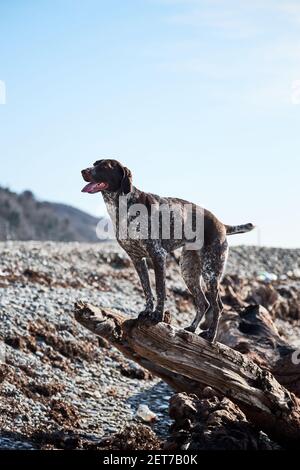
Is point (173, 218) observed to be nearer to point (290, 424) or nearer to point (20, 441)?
point (290, 424)

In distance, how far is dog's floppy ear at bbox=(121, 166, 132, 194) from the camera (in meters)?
9.06

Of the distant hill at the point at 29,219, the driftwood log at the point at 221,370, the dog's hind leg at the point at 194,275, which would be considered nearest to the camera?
the driftwood log at the point at 221,370

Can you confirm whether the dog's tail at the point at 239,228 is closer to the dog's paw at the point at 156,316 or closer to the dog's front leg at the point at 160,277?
the dog's front leg at the point at 160,277

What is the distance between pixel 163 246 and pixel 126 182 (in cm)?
90

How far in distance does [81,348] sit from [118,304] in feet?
13.4

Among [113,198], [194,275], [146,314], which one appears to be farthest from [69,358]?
[113,198]

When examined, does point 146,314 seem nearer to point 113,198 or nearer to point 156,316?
point 156,316

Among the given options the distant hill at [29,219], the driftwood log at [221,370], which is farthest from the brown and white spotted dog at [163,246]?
the distant hill at [29,219]

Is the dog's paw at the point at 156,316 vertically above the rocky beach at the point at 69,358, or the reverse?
the dog's paw at the point at 156,316

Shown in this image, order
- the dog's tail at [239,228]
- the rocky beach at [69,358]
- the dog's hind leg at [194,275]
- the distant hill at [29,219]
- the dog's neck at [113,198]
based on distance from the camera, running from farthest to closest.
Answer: the distant hill at [29,219]
the rocky beach at [69,358]
the dog's tail at [239,228]
the dog's hind leg at [194,275]
the dog's neck at [113,198]

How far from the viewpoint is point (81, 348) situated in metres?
15.1

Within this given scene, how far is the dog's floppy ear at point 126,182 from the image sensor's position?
29.7ft

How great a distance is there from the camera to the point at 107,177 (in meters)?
8.97
